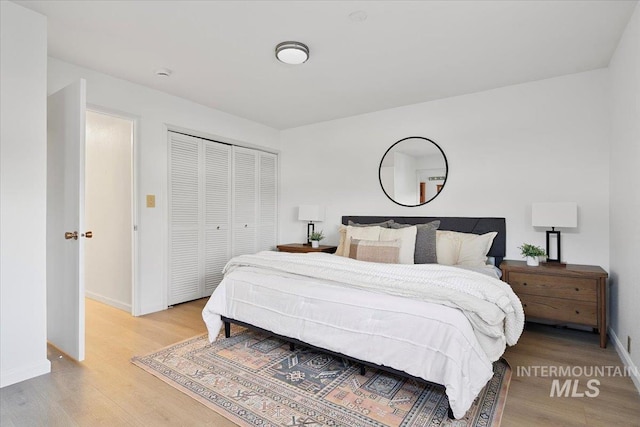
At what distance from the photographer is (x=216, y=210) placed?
4.48 m

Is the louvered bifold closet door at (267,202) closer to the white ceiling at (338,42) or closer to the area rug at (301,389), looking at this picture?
the white ceiling at (338,42)

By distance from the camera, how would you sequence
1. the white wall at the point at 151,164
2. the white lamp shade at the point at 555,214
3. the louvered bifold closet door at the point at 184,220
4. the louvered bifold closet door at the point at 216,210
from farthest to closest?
the louvered bifold closet door at the point at 216,210 → the louvered bifold closet door at the point at 184,220 → the white wall at the point at 151,164 → the white lamp shade at the point at 555,214

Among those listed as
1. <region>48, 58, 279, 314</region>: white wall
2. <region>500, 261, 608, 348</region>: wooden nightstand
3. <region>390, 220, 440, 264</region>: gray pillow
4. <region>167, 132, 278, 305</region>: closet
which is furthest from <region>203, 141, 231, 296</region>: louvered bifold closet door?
<region>500, 261, 608, 348</region>: wooden nightstand

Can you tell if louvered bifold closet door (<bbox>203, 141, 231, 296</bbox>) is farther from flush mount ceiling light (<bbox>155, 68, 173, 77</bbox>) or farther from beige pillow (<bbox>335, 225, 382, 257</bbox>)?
beige pillow (<bbox>335, 225, 382, 257</bbox>)

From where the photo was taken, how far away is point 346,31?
2.50 m

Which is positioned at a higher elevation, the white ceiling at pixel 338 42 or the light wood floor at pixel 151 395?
the white ceiling at pixel 338 42

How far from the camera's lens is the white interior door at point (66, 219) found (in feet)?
7.96

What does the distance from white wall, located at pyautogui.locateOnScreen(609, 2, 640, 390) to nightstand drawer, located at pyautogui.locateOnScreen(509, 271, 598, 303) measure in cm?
20

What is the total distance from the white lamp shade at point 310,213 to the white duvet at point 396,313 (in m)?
1.99

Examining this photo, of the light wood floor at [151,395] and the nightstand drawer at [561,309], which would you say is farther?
the nightstand drawer at [561,309]

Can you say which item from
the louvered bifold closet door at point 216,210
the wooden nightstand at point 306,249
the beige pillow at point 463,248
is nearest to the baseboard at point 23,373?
the louvered bifold closet door at point 216,210

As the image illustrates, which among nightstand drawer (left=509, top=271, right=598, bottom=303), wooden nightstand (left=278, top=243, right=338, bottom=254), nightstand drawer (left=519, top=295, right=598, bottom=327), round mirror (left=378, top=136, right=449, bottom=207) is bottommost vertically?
nightstand drawer (left=519, top=295, right=598, bottom=327)

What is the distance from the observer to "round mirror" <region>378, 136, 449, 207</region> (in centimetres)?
401

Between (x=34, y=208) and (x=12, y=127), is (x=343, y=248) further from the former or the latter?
(x=12, y=127)
